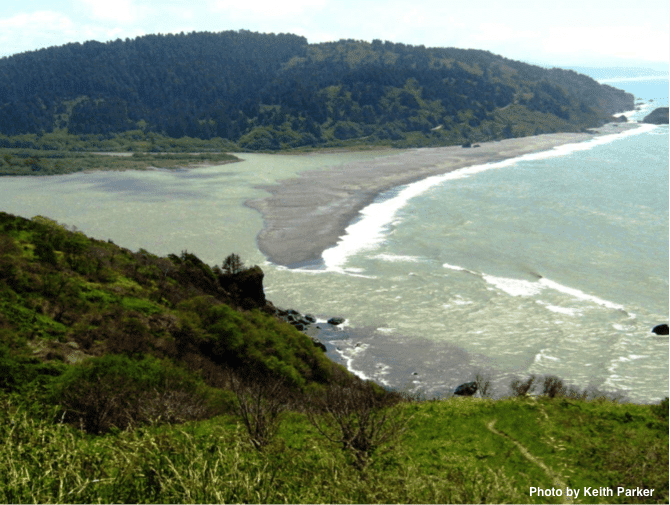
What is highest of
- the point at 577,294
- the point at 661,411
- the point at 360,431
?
the point at 360,431

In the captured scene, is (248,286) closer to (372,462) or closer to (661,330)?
(661,330)

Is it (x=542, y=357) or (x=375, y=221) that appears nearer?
(x=542, y=357)

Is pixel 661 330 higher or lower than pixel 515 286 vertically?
lower

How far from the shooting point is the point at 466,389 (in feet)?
125

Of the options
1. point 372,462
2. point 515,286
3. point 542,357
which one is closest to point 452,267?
point 515,286

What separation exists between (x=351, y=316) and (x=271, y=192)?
70.7 m

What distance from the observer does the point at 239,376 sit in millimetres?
29594

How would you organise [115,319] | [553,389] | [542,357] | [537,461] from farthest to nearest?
[542,357], [115,319], [553,389], [537,461]

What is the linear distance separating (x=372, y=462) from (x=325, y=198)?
96968 millimetres

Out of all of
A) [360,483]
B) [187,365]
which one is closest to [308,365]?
[187,365]

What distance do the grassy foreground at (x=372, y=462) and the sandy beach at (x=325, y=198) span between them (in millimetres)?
50750

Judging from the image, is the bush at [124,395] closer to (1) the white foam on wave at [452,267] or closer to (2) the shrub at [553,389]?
(2) the shrub at [553,389]

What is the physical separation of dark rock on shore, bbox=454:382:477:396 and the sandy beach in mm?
33497

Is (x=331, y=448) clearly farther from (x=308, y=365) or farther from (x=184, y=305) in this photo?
(x=184, y=305)
